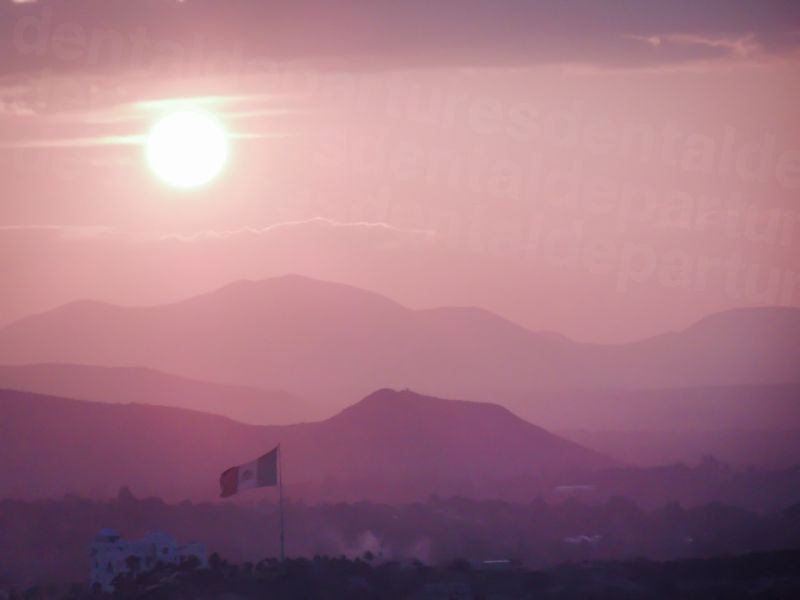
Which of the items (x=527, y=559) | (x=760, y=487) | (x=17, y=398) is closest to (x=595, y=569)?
(x=527, y=559)

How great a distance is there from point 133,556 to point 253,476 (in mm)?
4935

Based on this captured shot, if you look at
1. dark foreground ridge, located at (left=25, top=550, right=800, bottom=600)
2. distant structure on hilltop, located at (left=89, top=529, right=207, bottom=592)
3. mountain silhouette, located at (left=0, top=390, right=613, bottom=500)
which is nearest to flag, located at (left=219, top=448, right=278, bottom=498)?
dark foreground ridge, located at (left=25, top=550, right=800, bottom=600)

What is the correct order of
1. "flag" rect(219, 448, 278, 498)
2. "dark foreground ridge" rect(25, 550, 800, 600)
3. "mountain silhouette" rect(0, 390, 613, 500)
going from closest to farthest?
"dark foreground ridge" rect(25, 550, 800, 600) < "flag" rect(219, 448, 278, 498) < "mountain silhouette" rect(0, 390, 613, 500)

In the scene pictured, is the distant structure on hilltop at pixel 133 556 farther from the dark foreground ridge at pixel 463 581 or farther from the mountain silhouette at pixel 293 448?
the mountain silhouette at pixel 293 448

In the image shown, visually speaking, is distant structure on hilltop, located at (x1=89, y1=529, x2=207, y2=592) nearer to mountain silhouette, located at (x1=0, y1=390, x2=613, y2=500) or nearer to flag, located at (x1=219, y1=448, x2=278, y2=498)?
flag, located at (x1=219, y1=448, x2=278, y2=498)

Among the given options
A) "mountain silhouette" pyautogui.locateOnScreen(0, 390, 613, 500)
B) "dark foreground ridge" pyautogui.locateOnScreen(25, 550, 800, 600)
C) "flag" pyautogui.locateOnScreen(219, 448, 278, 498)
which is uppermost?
"mountain silhouette" pyautogui.locateOnScreen(0, 390, 613, 500)

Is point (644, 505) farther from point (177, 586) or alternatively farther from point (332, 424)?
point (177, 586)

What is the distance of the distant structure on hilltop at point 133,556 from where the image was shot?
3650 cm

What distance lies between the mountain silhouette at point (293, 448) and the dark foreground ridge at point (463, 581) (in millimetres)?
18222

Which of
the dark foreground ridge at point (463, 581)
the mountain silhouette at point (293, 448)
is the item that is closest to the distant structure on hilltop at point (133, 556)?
the dark foreground ridge at point (463, 581)

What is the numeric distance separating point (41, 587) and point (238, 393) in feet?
66.2

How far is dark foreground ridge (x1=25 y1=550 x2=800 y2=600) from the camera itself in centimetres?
3262

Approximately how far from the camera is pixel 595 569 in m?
36.8

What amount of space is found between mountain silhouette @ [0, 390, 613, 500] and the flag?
18.2 m
